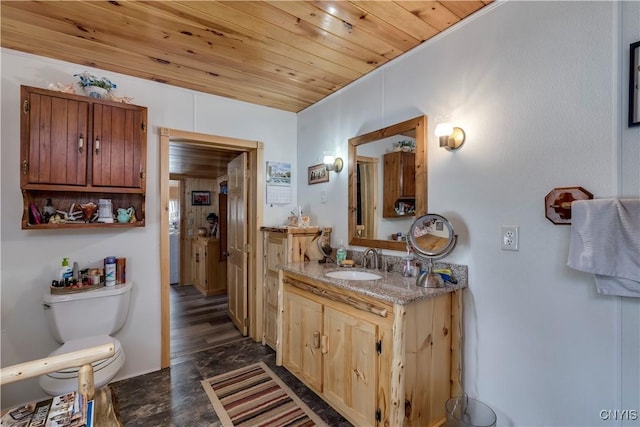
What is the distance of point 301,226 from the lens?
270 cm

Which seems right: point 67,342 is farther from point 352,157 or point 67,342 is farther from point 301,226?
point 352,157

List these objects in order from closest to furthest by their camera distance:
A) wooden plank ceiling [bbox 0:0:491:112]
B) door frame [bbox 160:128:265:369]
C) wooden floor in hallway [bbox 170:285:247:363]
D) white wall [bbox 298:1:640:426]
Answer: white wall [bbox 298:1:640:426]
wooden plank ceiling [bbox 0:0:491:112]
door frame [bbox 160:128:265:369]
wooden floor in hallway [bbox 170:285:247:363]

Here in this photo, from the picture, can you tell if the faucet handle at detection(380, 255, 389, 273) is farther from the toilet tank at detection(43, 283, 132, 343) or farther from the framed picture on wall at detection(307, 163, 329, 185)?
the toilet tank at detection(43, 283, 132, 343)

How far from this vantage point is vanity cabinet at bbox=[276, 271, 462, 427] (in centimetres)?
142

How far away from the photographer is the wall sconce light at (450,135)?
1.67 metres

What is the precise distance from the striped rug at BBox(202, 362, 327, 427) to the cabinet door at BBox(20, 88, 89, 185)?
70.4 inches

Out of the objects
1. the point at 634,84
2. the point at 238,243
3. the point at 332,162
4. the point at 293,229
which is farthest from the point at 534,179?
the point at 238,243

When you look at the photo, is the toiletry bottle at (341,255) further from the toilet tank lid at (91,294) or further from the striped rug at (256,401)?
the toilet tank lid at (91,294)

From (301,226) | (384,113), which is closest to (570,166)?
(384,113)

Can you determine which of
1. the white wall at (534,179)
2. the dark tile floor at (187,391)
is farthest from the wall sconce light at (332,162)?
the dark tile floor at (187,391)

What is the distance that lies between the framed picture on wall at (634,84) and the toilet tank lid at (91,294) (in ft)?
9.90

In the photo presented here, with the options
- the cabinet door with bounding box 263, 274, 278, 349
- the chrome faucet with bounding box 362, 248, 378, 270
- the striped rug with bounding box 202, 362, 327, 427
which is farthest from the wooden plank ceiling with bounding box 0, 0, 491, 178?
the striped rug with bounding box 202, 362, 327, 427

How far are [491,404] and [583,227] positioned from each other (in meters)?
1.06

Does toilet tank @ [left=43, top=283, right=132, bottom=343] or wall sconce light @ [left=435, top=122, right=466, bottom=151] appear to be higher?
wall sconce light @ [left=435, top=122, right=466, bottom=151]
